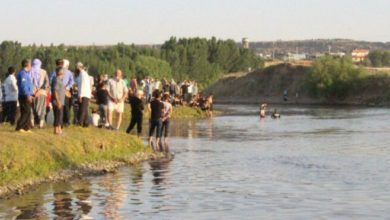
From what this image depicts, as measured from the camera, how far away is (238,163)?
28.0m

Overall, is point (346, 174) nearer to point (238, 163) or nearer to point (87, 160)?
point (238, 163)

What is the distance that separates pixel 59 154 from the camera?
23781mm

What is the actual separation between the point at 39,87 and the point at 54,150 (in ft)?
12.3

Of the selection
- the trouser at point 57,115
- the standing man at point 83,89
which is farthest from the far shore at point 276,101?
the trouser at point 57,115

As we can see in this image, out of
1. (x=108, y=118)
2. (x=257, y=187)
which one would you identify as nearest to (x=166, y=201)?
(x=257, y=187)

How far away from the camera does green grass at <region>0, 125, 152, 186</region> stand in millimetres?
21125

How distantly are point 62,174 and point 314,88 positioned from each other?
109958 millimetres

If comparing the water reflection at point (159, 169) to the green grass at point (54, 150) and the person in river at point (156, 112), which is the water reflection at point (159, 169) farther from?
the person in river at point (156, 112)

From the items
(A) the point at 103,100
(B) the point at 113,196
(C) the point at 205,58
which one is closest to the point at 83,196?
(B) the point at 113,196

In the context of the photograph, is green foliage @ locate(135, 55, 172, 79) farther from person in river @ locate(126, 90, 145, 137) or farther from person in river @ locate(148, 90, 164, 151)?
person in river @ locate(148, 90, 164, 151)

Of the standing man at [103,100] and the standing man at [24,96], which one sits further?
the standing man at [103,100]

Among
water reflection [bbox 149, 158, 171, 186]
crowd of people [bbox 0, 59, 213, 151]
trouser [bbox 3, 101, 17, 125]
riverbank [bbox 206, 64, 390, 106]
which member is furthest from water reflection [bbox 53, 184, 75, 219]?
riverbank [bbox 206, 64, 390, 106]

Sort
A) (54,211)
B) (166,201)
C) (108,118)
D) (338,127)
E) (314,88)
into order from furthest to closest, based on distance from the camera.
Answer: (314,88) < (338,127) < (108,118) < (166,201) < (54,211)

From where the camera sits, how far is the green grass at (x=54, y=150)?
69.3 ft
